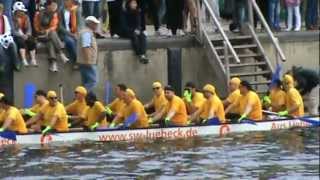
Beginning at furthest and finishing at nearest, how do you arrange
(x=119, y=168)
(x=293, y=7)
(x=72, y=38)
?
(x=293, y=7) → (x=72, y=38) → (x=119, y=168)

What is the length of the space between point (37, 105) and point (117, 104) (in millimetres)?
2003

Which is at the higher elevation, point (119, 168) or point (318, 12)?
point (318, 12)

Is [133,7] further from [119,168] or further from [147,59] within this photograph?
[119,168]

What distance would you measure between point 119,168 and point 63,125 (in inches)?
145

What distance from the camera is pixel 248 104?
91.2ft

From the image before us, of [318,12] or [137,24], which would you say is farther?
[318,12]

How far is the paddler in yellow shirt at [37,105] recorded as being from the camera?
26.3 m

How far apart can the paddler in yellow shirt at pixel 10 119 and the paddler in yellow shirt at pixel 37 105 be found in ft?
3.11

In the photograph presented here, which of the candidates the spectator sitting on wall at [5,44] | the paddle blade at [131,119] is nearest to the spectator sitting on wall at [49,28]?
the spectator sitting on wall at [5,44]

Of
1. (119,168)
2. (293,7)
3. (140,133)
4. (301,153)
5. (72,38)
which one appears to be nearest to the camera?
(119,168)

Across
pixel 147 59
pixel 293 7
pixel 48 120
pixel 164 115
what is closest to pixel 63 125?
pixel 48 120

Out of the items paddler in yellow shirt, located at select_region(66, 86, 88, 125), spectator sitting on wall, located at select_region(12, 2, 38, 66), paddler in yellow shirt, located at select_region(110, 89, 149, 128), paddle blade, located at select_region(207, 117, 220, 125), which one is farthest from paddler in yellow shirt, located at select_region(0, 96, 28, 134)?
paddle blade, located at select_region(207, 117, 220, 125)

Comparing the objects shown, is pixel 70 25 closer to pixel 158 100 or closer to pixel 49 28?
pixel 49 28

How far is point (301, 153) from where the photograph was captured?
24297mm
